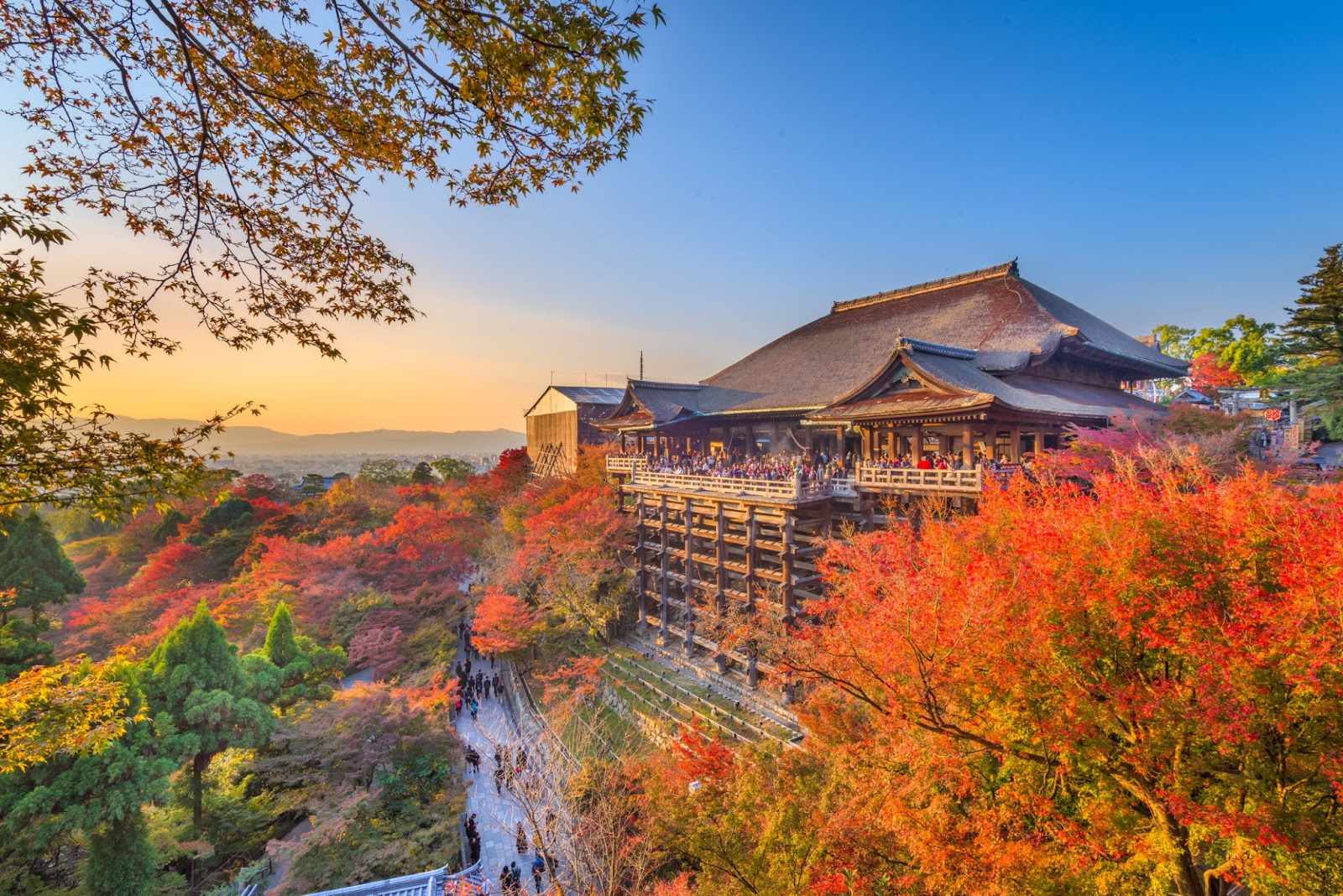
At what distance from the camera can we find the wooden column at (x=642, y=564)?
22328mm

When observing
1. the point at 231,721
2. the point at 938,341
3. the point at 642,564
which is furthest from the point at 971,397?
the point at 231,721

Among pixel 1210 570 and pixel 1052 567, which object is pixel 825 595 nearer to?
pixel 1052 567

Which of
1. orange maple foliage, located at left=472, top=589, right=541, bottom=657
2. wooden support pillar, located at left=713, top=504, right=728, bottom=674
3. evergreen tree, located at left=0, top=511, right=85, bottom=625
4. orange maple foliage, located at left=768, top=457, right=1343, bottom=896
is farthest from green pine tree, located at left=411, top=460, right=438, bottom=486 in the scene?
orange maple foliage, located at left=768, top=457, right=1343, bottom=896

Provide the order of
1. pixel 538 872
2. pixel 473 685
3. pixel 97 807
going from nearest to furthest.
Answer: pixel 97 807 < pixel 538 872 < pixel 473 685

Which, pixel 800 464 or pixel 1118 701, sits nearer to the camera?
pixel 1118 701

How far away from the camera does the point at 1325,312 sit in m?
19.4

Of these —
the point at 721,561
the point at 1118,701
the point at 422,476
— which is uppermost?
the point at 422,476

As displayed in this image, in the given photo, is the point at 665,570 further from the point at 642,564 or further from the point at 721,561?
the point at 721,561

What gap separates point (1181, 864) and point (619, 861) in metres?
8.69

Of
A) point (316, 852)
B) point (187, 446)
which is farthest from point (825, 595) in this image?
point (187, 446)

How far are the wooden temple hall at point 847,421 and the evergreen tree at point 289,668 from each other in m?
11.4

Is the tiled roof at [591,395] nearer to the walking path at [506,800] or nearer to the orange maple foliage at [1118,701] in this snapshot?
the walking path at [506,800]

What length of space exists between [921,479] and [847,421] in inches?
117

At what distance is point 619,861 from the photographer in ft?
33.5
